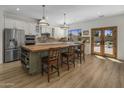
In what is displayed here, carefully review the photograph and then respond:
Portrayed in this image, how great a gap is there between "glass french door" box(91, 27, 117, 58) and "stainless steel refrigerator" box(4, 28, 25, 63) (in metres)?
4.83

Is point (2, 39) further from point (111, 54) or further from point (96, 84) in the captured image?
point (111, 54)

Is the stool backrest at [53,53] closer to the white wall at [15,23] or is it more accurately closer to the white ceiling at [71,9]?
the white ceiling at [71,9]

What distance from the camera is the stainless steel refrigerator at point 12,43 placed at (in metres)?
4.40

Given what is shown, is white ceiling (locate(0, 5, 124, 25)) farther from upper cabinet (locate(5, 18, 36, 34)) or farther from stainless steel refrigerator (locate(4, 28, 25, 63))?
stainless steel refrigerator (locate(4, 28, 25, 63))

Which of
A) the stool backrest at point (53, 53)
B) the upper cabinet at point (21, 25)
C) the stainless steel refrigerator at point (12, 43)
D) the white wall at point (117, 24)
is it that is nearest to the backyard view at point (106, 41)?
the white wall at point (117, 24)

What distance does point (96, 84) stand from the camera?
2502mm

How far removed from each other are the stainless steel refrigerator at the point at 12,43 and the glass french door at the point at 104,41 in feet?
15.9

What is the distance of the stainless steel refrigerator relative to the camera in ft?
14.4

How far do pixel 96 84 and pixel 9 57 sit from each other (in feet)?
13.4

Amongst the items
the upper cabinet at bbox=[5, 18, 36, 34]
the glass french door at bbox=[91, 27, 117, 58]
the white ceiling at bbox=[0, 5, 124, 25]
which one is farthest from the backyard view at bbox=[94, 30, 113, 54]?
the upper cabinet at bbox=[5, 18, 36, 34]

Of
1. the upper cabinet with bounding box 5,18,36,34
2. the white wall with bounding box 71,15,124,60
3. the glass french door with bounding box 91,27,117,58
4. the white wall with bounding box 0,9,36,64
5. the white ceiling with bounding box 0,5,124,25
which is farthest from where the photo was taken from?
the glass french door with bounding box 91,27,117,58

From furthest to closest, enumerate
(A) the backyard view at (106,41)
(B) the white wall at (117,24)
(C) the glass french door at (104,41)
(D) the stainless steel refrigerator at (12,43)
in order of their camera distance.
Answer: (A) the backyard view at (106,41)
(C) the glass french door at (104,41)
(B) the white wall at (117,24)
(D) the stainless steel refrigerator at (12,43)

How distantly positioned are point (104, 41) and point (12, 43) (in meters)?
5.59
